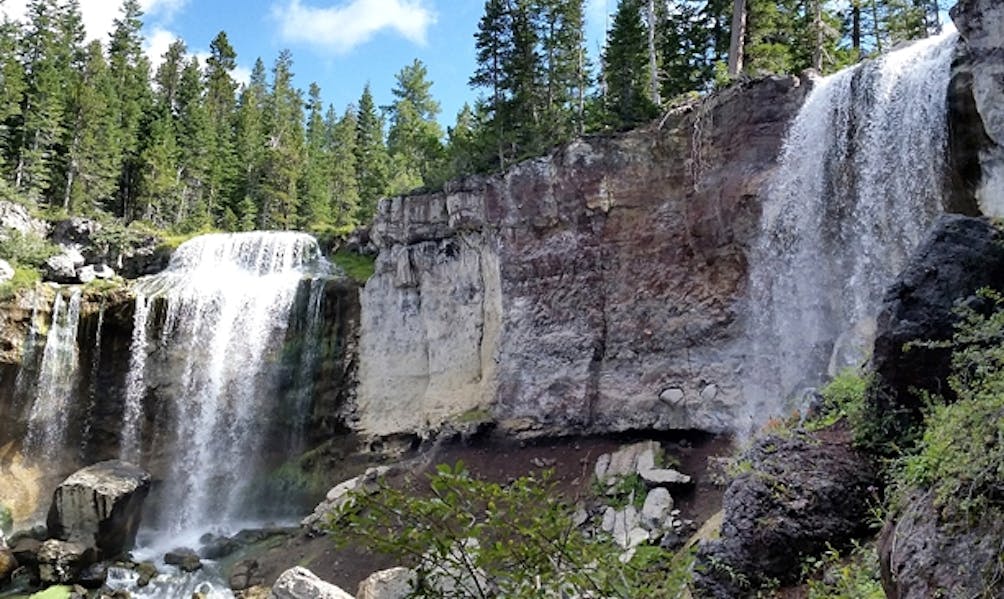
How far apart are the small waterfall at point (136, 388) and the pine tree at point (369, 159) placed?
17.6m

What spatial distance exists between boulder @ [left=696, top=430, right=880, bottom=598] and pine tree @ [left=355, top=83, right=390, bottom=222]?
3634 centimetres


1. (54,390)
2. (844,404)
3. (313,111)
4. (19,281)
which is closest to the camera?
(844,404)

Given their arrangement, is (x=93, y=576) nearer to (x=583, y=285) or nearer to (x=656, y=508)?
(x=656, y=508)

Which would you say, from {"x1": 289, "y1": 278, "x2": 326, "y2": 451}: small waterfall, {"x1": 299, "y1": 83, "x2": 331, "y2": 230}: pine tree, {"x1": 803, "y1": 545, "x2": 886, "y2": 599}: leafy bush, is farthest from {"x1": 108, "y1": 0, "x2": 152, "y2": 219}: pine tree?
{"x1": 803, "y1": 545, "x2": 886, "y2": 599}: leafy bush

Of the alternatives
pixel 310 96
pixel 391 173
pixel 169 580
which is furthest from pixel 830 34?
pixel 310 96

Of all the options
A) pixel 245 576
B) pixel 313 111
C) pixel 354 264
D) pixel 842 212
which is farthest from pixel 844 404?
pixel 313 111

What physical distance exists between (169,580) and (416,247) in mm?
12845

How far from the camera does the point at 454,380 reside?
23109mm

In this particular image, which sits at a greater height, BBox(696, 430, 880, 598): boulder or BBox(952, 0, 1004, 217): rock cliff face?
BBox(952, 0, 1004, 217): rock cliff face

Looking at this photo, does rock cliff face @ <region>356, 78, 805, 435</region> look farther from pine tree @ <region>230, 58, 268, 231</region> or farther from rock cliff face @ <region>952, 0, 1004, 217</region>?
pine tree @ <region>230, 58, 268, 231</region>

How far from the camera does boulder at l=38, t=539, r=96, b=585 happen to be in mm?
16719

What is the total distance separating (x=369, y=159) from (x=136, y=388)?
30009mm

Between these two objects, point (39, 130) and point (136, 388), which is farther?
point (39, 130)

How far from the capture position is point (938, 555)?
4059 millimetres
